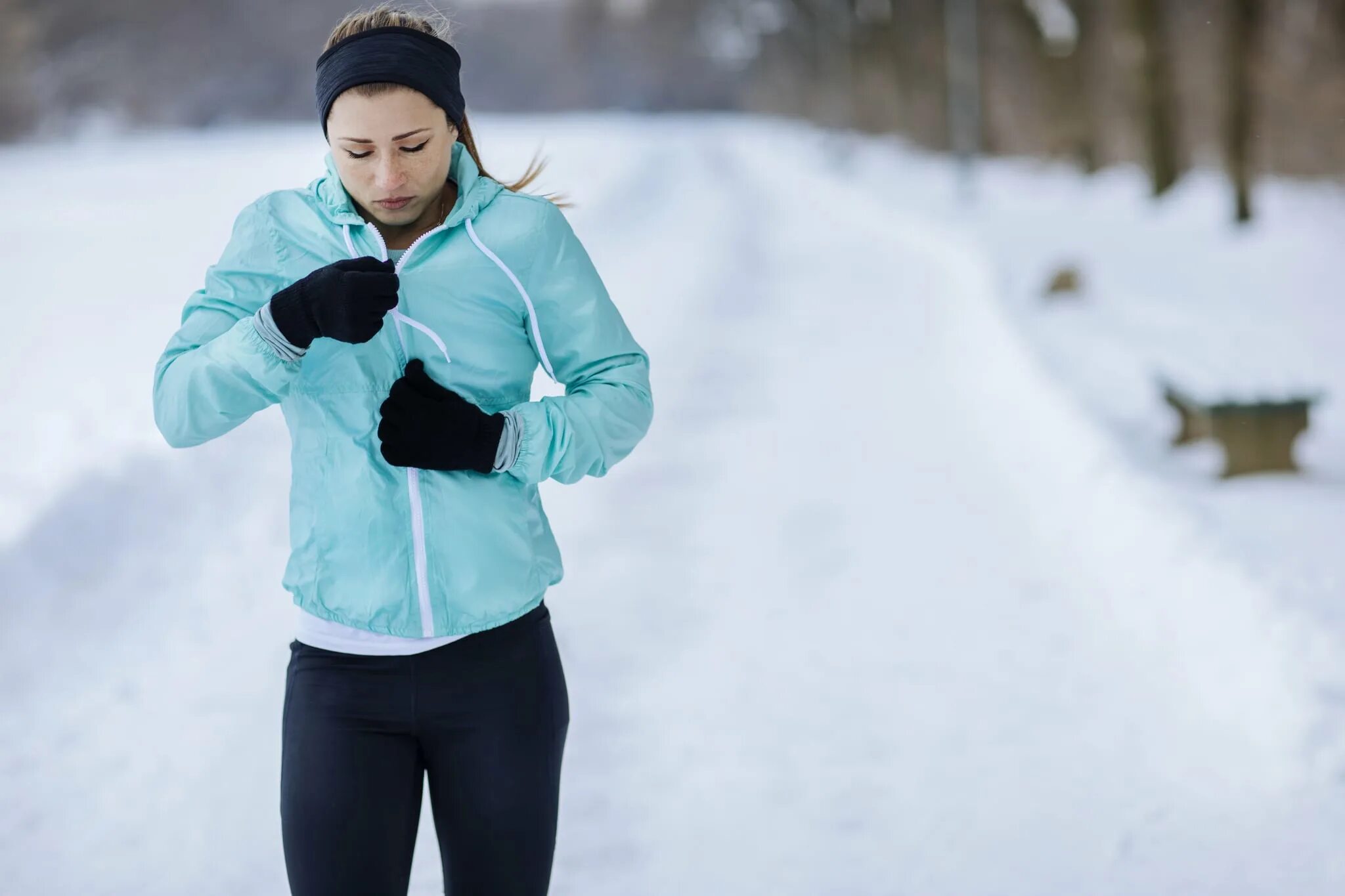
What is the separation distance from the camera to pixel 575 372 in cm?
186

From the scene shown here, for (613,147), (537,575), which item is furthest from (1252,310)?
(613,147)

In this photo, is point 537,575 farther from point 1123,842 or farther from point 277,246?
point 1123,842

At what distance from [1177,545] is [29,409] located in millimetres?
5518

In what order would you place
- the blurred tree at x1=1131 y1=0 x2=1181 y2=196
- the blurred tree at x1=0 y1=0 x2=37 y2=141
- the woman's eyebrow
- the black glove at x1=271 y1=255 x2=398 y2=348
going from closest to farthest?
the black glove at x1=271 y1=255 x2=398 y2=348 → the woman's eyebrow → the blurred tree at x1=1131 y1=0 x2=1181 y2=196 → the blurred tree at x1=0 y1=0 x2=37 y2=141

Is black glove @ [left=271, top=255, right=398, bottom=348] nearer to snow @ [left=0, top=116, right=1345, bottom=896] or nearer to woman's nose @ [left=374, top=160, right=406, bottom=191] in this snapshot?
woman's nose @ [left=374, top=160, right=406, bottom=191]

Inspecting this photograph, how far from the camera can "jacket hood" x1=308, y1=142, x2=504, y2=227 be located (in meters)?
1.78

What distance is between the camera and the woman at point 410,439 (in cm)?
176

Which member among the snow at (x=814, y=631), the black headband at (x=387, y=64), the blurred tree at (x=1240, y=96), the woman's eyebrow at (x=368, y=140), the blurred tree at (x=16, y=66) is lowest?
the snow at (x=814, y=631)

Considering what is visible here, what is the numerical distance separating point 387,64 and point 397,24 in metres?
0.09

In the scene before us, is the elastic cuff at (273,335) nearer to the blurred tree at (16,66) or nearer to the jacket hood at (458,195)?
the jacket hood at (458,195)


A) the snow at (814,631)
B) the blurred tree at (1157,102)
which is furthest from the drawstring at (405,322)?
the blurred tree at (1157,102)

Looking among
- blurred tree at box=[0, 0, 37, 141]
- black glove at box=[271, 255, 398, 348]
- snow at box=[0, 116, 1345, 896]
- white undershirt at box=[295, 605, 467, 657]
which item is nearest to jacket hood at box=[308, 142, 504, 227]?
black glove at box=[271, 255, 398, 348]

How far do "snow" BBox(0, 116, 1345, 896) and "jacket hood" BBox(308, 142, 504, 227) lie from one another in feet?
6.13

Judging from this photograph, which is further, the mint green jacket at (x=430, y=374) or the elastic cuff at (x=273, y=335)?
the mint green jacket at (x=430, y=374)
